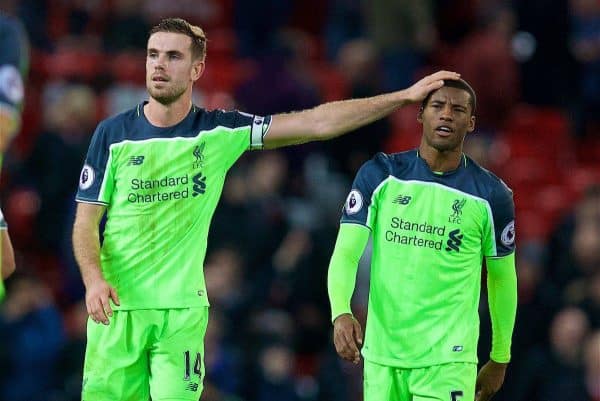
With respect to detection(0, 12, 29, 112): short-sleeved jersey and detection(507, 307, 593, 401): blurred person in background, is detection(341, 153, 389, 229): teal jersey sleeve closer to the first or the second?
detection(0, 12, 29, 112): short-sleeved jersey

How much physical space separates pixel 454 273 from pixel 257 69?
7.26 meters

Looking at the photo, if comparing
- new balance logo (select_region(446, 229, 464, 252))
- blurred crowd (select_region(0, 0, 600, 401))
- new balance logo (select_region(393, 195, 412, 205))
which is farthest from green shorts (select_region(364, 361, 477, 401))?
blurred crowd (select_region(0, 0, 600, 401))

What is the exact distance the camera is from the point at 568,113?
50.3 feet

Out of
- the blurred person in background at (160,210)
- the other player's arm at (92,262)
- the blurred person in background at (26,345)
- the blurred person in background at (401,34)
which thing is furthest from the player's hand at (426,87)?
A: the blurred person in background at (401,34)

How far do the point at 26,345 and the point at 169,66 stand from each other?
197 inches

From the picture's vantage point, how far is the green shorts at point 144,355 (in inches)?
302

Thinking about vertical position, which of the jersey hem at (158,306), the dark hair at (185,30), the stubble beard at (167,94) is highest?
the dark hair at (185,30)

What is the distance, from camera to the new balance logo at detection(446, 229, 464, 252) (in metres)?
7.73

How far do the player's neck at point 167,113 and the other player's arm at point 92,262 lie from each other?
541 millimetres

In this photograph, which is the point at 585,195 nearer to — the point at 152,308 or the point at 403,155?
the point at 403,155

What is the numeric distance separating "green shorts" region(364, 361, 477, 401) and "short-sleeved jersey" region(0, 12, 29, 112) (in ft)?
7.64

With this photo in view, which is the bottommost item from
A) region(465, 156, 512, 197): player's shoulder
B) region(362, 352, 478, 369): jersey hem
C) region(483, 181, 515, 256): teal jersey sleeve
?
region(362, 352, 478, 369): jersey hem

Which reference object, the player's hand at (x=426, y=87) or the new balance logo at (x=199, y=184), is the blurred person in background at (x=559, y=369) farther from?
the new balance logo at (x=199, y=184)

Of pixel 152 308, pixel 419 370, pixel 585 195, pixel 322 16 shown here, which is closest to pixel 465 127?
pixel 419 370
